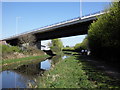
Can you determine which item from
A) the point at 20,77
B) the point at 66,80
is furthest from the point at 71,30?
the point at 66,80

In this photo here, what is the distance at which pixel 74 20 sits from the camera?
124 ft

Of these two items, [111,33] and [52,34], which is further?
[52,34]

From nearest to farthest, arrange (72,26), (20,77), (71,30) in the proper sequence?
(20,77) → (72,26) → (71,30)

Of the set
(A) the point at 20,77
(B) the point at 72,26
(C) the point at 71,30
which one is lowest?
(A) the point at 20,77

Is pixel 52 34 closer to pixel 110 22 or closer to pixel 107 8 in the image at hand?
pixel 107 8

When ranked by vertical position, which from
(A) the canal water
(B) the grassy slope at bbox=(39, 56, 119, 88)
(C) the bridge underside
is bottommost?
(A) the canal water

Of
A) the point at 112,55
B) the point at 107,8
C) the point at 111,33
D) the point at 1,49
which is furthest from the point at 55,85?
the point at 1,49

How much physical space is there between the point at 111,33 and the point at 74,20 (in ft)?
74.1

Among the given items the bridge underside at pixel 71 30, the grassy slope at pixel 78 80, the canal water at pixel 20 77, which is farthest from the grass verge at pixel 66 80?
the bridge underside at pixel 71 30

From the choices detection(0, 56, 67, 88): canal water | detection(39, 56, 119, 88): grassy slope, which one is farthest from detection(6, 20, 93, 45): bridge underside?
detection(39, 56, 119, 88): grassy slope

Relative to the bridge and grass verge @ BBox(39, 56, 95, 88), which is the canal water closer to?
grass verge @ BBox(39, 56, 95, 88)

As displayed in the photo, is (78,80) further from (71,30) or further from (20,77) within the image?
(71,30)

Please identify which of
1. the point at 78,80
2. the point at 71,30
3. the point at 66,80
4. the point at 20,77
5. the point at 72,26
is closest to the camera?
the point at 78,80

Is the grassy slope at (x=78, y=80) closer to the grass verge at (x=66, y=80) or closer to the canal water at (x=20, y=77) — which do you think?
the grass verge at (x=66, y=80)
